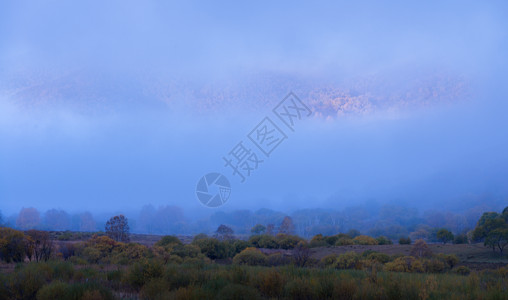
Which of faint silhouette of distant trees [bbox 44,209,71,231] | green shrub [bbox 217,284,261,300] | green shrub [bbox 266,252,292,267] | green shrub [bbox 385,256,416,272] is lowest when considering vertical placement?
green shrub [bbox 385,256,416,272]

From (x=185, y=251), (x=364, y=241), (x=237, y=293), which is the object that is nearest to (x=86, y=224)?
(x=185, y=251)

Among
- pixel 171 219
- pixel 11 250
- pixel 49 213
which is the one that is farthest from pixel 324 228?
pixel 11 250

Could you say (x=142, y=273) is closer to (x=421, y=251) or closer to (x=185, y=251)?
(x=185, y=251)

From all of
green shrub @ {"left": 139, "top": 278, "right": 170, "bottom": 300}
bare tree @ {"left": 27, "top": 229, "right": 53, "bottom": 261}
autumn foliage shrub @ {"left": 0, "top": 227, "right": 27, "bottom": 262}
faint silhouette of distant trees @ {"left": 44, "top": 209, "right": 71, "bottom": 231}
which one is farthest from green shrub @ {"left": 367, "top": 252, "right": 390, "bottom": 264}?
faint silhouette of distant trees @ {"left": 44, "top": 209, "right": 71, "bottom": 231}

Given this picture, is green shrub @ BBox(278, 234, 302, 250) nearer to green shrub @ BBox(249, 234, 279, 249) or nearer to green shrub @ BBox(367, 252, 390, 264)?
green shrub @ BBox(249, 234, 279, 249)

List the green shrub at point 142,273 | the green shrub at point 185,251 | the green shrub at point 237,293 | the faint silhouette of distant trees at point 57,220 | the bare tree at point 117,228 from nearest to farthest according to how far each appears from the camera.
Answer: the green shrub at point 237,293 → the green shrub at point 142,273 → the green shrub at point 185,251 → the bare tree at point 117,228 → the faint silhouette of distant trees at point 57,220

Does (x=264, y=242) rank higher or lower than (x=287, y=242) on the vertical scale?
higher

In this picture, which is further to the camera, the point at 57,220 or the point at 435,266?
the point at 57,220

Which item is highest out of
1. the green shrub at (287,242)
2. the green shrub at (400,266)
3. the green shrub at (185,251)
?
the green shrub at (185,251)

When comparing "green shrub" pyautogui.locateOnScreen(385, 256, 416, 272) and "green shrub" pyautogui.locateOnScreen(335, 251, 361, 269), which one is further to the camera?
"green shrub" pyautogui.locateOnScreen(335, 251, 361, 269)

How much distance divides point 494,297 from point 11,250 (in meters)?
24.4

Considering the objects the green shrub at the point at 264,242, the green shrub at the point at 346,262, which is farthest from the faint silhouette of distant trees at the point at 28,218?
the green shrub at the point at 346,262

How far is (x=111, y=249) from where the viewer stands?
2664cm

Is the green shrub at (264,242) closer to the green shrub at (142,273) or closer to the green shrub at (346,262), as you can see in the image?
the green shrub at (346,262)
